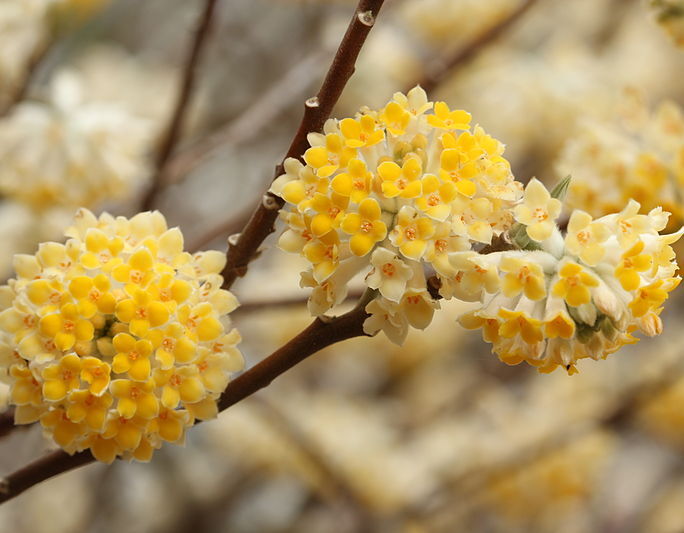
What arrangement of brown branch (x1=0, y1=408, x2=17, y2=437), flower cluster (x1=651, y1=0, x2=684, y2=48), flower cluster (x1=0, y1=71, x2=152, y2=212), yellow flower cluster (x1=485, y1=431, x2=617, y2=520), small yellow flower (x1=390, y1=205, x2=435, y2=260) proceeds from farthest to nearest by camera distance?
yellow flower cluster (x1=485, y1=431, x2=617, y2=520) < flower cluster (x1=0, y1=71, x2=152, y2=212) < flower cluster (x1=651, y1=0, x2=684, y2=48) < brown branch (x1=0, y1=408, x2=17, y2=437) < small yellow flower (x1=390, y1=205, x2=435, y2=260)

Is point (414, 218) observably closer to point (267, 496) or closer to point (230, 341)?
point (230, 341)

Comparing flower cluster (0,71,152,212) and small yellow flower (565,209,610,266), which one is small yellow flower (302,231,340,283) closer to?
small yellow flower (565,209,610,266)

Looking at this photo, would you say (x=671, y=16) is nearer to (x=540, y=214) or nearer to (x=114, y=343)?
(x=540, y=214)

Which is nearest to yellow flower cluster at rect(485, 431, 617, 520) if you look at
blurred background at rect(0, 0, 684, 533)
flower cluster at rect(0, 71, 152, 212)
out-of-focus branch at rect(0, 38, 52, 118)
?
blurred background at rect(0, 0, 684, 533)

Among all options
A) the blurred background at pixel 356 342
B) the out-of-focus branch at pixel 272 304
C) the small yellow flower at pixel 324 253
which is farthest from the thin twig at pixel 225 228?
the small yellow flower at pixel 324 253

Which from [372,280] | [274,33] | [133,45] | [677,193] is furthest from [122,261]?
[133,45]

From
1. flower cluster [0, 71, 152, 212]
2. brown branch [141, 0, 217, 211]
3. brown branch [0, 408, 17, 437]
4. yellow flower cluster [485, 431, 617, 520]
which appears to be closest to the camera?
brown branch [0, 408, 17, 437]

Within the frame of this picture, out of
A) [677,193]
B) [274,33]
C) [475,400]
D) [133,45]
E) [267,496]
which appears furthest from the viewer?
[133,45]
